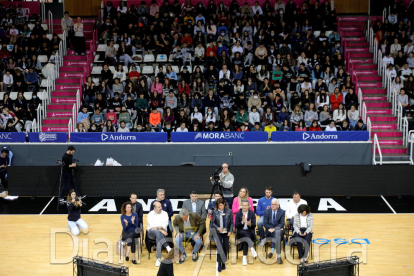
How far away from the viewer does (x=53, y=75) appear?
81.3 feet

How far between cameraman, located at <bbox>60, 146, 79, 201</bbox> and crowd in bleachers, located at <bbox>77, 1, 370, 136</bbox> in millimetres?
2965

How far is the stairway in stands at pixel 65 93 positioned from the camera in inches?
918

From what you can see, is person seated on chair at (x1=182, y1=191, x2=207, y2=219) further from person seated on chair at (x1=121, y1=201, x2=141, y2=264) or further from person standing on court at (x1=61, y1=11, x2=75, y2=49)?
person standing on court at (x1=61, y1=11, x2=75, y2=49)

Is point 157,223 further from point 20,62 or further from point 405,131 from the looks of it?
point 20,62

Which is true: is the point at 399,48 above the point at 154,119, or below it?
above

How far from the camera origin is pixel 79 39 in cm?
2605

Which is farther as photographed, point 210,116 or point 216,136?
point 210,116

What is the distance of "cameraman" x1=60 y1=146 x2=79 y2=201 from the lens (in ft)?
57.8

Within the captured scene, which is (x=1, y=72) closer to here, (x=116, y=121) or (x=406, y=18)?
(x=116, y=121)

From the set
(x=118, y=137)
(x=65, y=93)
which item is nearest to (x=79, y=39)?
(x=65, y=93)

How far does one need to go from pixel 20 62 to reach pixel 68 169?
8.96 meters

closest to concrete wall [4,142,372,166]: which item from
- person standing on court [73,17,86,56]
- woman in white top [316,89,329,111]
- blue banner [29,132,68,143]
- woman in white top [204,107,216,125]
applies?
Result: blue banner [29,132,68,143]

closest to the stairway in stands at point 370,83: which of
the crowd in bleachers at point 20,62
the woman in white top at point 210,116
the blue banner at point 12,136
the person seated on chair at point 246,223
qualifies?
the woman in white top at point 210,116

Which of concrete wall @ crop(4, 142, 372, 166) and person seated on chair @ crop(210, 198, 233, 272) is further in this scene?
concrete wall @ crop(4, 142, 372, 166)
